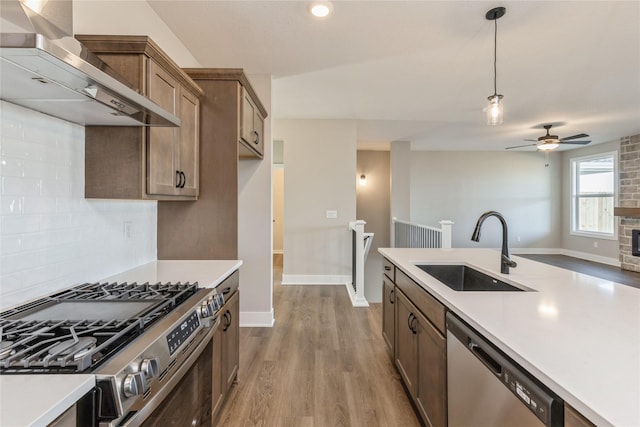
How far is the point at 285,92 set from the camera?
3.89 meters

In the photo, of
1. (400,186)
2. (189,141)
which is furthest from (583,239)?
(189,141)

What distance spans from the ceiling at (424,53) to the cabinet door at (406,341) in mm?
2109

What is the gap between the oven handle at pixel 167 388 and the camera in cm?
82

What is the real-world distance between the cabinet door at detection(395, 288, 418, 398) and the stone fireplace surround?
22.6 ft

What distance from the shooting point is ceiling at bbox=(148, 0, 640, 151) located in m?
2.25

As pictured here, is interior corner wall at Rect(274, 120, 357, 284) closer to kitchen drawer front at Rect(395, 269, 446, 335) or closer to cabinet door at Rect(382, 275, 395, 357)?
cabinet door at Rect(382, 275, 395, 357)

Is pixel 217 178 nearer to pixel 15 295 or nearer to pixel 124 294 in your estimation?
pixel 124 294

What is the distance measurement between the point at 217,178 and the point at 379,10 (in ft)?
5.58

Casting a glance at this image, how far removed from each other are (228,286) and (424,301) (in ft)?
3.86

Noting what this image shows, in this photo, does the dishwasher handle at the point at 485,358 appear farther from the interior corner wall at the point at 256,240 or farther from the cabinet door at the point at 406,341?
the interior corner wall at the point at 256,240

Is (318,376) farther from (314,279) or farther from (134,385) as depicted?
(314,279)

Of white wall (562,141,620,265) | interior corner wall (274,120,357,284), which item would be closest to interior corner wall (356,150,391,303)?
interior corner wall (274,120,357,284)

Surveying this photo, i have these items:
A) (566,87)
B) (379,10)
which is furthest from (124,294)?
(566,87)

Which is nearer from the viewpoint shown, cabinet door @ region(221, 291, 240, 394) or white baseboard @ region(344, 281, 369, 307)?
cabinet door @ region(221, 291, 240, 394)
